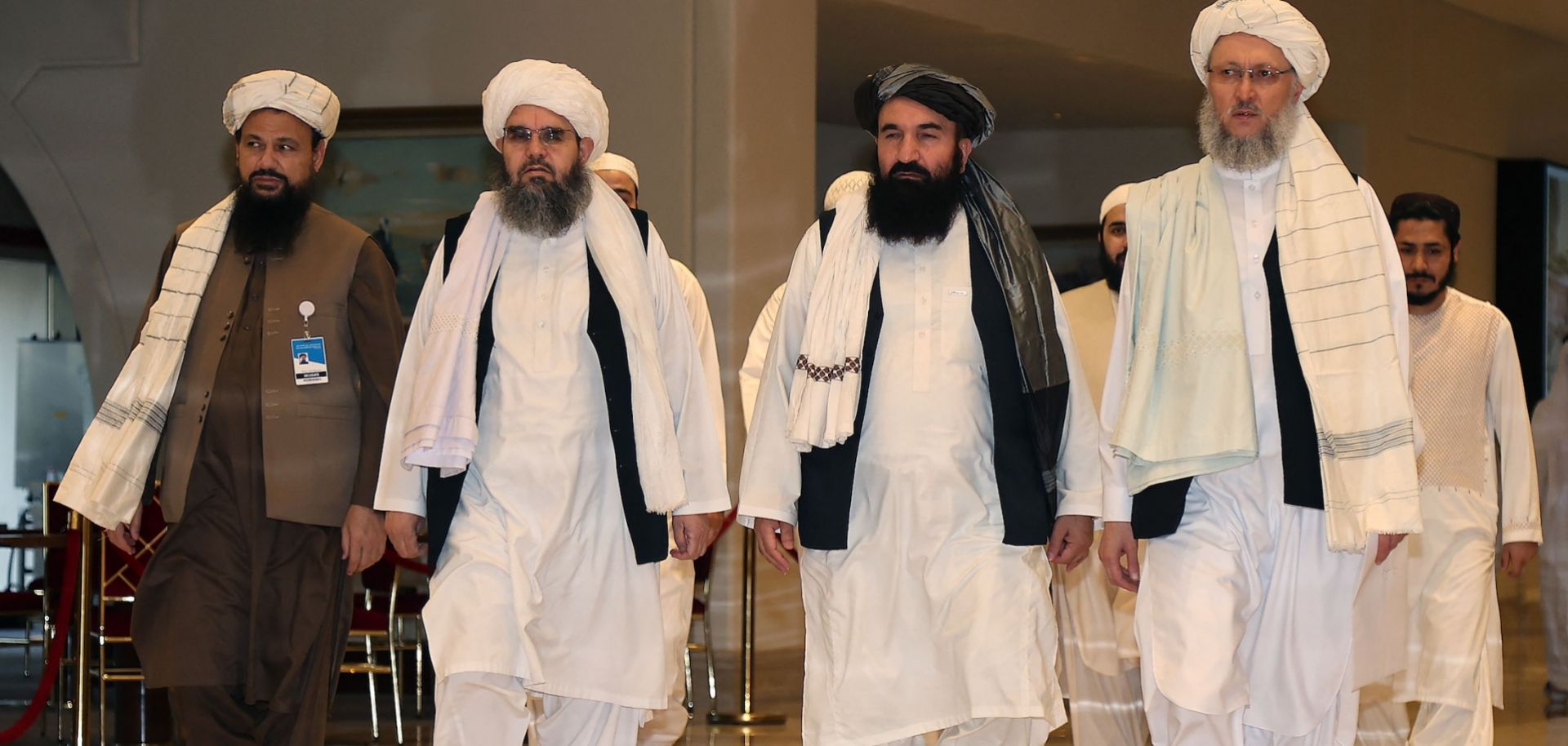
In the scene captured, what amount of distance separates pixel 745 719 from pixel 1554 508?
478 centimetres

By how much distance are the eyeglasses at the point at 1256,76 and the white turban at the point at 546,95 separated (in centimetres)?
155

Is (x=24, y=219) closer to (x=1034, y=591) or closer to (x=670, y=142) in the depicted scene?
(x=670, y=142)

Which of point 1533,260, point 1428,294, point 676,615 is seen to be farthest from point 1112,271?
point 1533,260

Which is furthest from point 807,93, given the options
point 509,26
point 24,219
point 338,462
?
point 24,219

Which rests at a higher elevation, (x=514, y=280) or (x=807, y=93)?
(x=807, y=93)

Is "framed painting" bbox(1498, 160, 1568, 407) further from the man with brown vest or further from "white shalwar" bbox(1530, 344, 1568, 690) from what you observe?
the man with brown vest

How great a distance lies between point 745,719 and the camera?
7.53 m

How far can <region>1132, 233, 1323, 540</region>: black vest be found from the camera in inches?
160

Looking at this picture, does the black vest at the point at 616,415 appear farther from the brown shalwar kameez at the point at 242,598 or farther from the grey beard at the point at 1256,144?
the grey beard at the point at 1256,144

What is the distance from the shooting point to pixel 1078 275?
1441cm

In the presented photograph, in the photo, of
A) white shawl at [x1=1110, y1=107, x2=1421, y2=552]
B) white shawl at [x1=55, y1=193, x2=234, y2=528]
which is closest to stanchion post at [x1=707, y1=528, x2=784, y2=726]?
white shawl at [x1=55, y1=193, x2=234, y2=528]

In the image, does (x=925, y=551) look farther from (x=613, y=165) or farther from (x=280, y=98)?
(x=613, y=165)

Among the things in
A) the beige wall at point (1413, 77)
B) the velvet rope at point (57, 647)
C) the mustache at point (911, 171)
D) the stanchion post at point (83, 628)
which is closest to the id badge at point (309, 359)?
the velvet rope at point (57, 647)

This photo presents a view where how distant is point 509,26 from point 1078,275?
21.8ft
